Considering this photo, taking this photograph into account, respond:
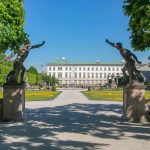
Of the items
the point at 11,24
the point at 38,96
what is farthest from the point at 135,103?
the point at 38,96

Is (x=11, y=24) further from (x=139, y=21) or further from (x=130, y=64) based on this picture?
(x=130, y=64)

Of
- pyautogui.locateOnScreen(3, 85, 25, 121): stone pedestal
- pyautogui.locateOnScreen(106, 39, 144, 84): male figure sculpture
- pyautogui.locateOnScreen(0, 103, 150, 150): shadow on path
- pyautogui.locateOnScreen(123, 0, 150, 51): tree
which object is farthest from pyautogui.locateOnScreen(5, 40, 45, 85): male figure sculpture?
pyautogui.locateOnScreen(123, 0, 150, 51): tree

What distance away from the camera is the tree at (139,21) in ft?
44.8

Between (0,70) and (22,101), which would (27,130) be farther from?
(0,70)

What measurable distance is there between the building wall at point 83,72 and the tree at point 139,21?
523 ft

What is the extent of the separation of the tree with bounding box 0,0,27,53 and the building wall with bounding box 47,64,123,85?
160599mm

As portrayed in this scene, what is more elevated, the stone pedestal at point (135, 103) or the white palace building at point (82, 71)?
the white palace building at point (82, 71)

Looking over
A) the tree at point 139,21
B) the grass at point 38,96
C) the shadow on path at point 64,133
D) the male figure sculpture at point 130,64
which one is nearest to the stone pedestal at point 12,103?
the shadow on path at point 64,133

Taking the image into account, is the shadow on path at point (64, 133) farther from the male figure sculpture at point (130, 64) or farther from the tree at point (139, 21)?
the tree at point (139, 21)

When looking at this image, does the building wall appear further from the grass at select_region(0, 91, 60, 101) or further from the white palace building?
the grass at select_region(0, 91, 60, 101)

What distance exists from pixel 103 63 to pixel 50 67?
967 inches

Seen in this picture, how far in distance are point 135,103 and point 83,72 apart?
6349 inches

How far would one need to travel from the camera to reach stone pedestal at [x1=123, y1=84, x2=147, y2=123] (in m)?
17.6

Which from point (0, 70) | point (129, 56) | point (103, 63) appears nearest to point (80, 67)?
point (103, 63)
